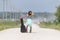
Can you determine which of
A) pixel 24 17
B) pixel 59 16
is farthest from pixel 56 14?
pixel 24 17

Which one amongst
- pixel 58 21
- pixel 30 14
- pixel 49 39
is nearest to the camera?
pixel 49 39

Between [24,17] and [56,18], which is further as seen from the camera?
[56,18]

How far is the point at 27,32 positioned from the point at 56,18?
Answer: 2421 cm

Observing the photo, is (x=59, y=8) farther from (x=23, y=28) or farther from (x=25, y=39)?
(x=25, y=39)

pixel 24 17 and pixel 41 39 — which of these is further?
pixel 24 17

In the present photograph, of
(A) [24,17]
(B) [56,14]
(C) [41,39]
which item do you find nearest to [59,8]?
(B) [56,14]

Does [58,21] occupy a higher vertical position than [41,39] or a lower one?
lower

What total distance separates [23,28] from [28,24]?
0.63 meters

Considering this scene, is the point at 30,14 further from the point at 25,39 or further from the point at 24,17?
the point at 25,39

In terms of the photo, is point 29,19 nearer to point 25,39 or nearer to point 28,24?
point 28,24

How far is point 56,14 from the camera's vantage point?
44.2 metres

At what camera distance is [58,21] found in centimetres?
4256

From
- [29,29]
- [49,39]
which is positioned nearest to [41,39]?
[49,39]

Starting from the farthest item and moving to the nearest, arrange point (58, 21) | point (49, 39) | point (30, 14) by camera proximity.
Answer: point (58, 21) → point (30, 14) → point (49, 39)
